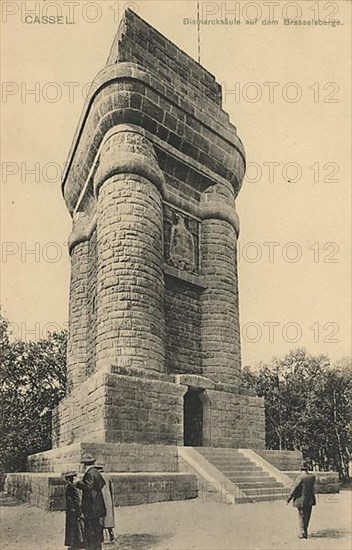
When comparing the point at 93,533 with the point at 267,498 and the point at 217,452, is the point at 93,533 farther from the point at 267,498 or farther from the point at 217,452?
the point at 217,452

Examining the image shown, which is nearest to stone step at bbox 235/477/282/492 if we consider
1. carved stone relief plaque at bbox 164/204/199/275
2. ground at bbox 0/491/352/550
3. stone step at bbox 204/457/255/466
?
stone step at bbox 204/457/255/466

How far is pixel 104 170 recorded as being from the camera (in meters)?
18.4

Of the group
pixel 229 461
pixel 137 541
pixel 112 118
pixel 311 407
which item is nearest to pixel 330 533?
pixel 137 541

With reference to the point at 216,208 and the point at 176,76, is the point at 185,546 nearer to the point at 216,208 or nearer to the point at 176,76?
the point at 216,208

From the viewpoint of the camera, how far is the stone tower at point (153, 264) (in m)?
15.9

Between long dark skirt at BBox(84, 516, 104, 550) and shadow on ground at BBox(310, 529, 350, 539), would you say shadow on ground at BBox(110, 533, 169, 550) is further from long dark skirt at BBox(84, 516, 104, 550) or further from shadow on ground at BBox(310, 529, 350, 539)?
shadow on ground at BBox(310, 529, 350, 539)

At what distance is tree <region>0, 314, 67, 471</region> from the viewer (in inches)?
1030

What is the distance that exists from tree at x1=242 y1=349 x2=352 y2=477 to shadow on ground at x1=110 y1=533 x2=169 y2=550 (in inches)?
854

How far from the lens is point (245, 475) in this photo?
1524 cm

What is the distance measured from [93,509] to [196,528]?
2.75m

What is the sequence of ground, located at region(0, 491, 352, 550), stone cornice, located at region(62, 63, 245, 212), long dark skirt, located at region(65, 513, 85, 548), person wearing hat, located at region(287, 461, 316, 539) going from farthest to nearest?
stone cornice, located at region(62, 63, 245, 212) → person wearing hat, located at region(287, 461, 316, 539) → ground, located at region(0, 491, 352, 550) → long dark skirt, located at region(65, 513, 85, 548)

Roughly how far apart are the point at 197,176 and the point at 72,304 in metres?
6.68

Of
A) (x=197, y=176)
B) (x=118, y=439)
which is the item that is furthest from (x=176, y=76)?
(x=118, y=439)

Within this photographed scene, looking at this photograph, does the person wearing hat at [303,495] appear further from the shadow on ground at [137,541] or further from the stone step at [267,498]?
the stone step at [267,498]
